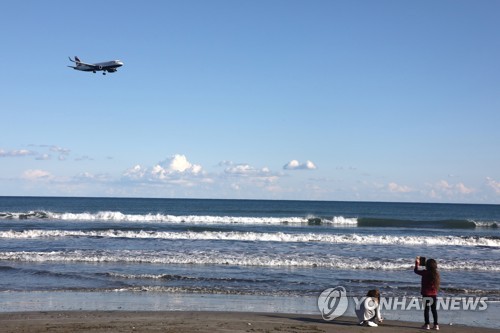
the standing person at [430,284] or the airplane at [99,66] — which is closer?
the standing person at [430,284]

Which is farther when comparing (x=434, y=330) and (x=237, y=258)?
(x=237, y=258)

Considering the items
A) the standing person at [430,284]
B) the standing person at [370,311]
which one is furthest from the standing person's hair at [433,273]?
the standing person at [370,311]

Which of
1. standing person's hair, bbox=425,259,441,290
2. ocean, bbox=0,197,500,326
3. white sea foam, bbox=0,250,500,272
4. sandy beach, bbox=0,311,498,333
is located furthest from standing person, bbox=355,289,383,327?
white sea foam, bbox=0,250,500,272

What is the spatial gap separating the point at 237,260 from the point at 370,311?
33.6ft

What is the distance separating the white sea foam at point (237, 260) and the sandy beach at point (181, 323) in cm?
838

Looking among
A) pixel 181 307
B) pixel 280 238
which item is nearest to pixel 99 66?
pixel 280 238

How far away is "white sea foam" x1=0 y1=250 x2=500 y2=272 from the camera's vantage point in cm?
1998

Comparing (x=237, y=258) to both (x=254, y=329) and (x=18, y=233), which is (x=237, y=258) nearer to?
(x=254, y=329)

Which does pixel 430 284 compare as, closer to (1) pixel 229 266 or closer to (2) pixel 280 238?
(1) pixel 229 266

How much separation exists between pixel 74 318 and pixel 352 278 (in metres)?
9.57

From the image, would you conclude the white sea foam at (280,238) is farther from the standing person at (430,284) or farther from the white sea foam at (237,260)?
the standing person at (430,284)

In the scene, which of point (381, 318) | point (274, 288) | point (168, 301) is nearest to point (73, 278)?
point (168, 301)

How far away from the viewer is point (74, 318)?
11094 mm

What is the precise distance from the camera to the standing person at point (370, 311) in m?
10.8
